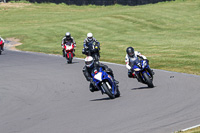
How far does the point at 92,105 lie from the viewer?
12.7 m

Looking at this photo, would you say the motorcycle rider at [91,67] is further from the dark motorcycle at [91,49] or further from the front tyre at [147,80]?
the dark motorcycle at [91,49]

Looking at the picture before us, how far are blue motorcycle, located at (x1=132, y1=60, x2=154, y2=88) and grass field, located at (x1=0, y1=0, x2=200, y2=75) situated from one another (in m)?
4.63

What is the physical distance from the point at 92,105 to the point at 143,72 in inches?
125

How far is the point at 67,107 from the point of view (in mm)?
12641

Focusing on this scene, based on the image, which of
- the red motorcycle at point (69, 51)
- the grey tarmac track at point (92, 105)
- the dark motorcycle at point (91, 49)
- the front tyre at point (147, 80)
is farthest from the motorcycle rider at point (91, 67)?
the red motorcycle at point (69, 51)

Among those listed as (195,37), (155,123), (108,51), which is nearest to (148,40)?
(195,37)

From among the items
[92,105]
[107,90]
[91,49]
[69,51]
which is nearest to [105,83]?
[107,90]

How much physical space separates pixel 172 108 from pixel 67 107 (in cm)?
297

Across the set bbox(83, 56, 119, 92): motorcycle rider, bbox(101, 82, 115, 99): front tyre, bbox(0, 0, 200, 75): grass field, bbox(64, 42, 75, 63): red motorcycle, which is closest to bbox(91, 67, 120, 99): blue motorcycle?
bbox(101, 82, 115, 99): front tyre

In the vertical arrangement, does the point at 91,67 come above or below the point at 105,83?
above

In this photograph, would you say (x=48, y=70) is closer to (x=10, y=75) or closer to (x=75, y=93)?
(x=10, y=75)

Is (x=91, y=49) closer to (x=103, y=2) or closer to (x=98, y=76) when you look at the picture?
(x=98, y=76)

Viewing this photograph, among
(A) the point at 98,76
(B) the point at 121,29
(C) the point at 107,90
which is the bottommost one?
(B) the point at 121,29

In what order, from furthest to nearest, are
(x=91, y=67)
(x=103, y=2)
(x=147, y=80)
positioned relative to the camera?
(x=103, y=2) < (x=147, y=80) < (x=91, y=67)
